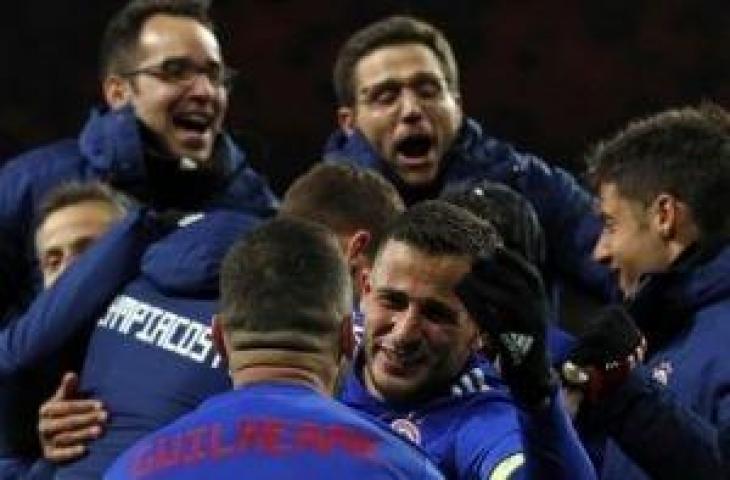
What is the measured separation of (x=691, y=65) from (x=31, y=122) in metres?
2.28

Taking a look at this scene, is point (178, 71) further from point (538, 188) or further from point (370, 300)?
point (370, 300)

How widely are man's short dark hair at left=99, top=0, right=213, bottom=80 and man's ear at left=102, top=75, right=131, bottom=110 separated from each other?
0.02 m

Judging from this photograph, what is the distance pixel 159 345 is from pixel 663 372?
35.7 inches

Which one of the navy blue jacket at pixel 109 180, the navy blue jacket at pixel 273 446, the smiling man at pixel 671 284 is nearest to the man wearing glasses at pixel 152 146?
the navy blue jacket at pixel 109 180

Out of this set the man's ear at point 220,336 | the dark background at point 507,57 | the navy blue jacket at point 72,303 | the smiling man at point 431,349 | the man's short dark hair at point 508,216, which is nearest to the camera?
the man's ear at point 220,336

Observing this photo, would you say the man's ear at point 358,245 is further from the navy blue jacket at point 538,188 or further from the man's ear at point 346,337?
the navy blue jacket at point 538,188

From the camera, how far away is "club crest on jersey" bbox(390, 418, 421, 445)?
2.88 m

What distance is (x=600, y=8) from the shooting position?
6.45 m

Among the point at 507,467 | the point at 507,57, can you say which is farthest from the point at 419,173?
the point at 507,57

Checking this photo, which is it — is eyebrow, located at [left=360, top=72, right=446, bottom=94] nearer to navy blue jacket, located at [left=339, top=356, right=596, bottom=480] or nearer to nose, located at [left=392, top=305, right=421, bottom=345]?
navy blue jacket, located at [left=339, top=356, right=596, bottom=480]

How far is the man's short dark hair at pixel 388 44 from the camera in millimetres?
4719

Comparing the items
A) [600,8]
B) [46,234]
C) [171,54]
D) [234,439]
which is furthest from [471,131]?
[234,439]

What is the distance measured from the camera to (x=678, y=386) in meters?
3.35

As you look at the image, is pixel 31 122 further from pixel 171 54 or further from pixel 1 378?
pixel 1 378
